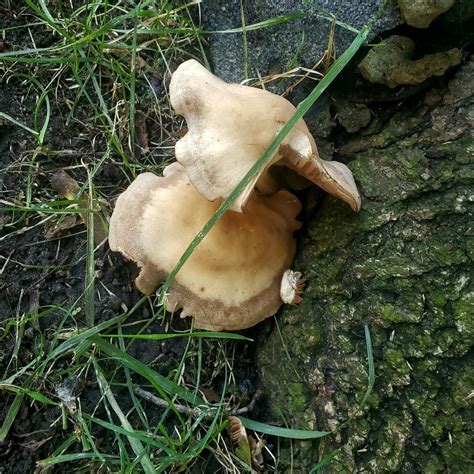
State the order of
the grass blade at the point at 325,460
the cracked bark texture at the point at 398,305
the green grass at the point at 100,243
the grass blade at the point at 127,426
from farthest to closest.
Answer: the green grass at the point at 100,243, the grass blade at the point at 127,426, the grass blade at the point at 325,460, the cracked bark texture at the point at 398,305

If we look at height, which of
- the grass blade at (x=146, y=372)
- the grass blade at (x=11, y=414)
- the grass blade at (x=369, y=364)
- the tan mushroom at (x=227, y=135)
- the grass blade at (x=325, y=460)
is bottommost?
the grass blade at (x=11, y=414)

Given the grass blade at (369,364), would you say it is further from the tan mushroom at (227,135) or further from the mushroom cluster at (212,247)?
the tan mushroom at (227,135)

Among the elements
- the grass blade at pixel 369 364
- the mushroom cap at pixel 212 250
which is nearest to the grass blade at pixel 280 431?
the grass blade at pixel 369 364

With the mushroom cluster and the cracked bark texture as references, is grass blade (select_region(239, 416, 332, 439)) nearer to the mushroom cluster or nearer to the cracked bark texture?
the cracked bark texture

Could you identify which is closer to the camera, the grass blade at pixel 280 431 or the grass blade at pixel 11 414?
the grass blade at pixel 280 431

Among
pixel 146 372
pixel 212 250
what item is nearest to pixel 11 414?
pixel 146 372

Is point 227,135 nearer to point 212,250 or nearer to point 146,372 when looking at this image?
point 212,250

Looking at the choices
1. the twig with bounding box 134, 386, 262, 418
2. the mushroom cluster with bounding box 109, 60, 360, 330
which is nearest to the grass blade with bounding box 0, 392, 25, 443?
the twig with bounding box 134, 386, 262, 418
